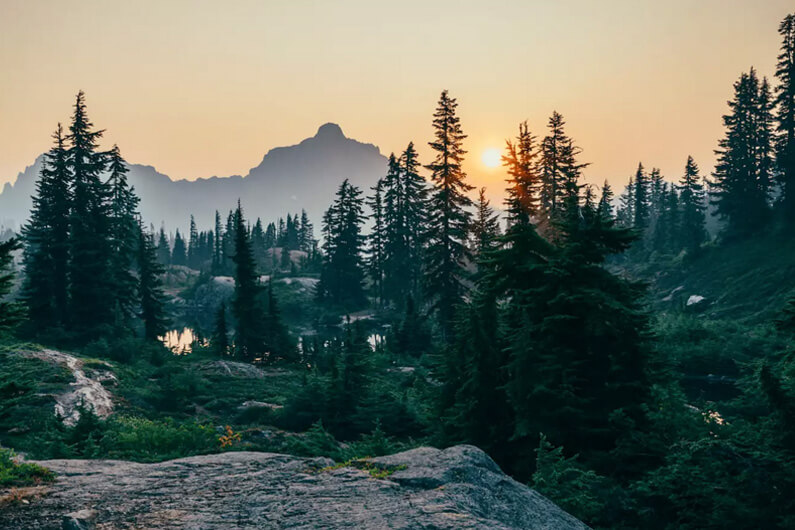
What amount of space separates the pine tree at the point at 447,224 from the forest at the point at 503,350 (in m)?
0.17

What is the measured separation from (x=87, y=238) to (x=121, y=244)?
21.5 feet

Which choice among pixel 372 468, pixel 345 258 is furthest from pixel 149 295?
pixel 372 468

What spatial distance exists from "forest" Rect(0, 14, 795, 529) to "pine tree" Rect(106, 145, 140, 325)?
308 millimetres

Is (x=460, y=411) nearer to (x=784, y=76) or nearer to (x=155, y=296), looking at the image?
(x=155, y=296)

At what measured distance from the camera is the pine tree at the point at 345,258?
230 feet

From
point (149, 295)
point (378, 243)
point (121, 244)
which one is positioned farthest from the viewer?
point (378, 243)

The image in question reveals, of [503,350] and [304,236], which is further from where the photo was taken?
[304,236]

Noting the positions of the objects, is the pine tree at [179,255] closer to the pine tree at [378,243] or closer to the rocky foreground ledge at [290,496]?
the pine tree at [378,243]

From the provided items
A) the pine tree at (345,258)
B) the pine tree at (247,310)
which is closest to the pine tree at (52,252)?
the pine tree at (247,310)

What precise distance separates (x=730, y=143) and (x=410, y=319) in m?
47.1

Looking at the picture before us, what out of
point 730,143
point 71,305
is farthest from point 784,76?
point 71,305

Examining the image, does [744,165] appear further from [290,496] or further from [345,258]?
[290,496]

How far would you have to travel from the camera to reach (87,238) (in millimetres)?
34250

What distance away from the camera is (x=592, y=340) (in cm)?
1144
